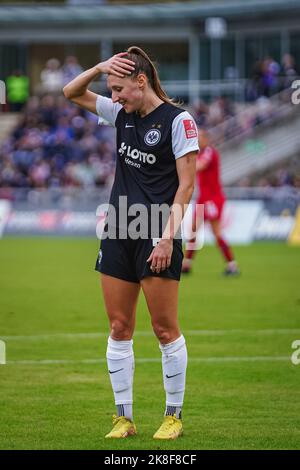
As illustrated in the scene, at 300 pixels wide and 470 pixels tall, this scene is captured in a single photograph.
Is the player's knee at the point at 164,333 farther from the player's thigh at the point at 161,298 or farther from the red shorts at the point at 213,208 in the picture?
the red shorts at the point at 213,208

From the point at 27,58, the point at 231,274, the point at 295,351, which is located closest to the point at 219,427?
the point at 295,351

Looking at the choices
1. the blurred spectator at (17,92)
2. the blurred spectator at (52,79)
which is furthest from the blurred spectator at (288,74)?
the blurred spectator at (17,92)

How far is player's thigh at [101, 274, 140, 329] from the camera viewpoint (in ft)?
25.3

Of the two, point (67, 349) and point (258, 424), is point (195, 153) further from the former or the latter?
point (67, 349)

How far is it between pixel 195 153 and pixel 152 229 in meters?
0.62

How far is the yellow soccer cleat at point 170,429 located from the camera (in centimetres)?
764

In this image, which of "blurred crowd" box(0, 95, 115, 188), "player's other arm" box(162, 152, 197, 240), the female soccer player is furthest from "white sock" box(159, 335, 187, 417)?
"blurred crowd" box(0, 95, 115, 188)

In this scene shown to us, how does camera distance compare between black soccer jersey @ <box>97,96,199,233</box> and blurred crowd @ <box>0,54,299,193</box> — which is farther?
blurred crowd @ <box>0,54,299,193</box>

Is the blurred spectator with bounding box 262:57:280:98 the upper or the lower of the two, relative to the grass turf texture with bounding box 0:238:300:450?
upper

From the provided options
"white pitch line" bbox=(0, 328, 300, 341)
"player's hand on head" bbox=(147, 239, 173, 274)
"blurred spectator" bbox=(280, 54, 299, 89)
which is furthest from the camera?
"blurred spectator" bbox=(280, 54, 299, 89)

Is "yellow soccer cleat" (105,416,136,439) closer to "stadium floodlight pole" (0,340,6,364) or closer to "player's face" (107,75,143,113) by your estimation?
"player's face" (107,75,143,113)

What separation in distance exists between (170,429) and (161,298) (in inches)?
36.8

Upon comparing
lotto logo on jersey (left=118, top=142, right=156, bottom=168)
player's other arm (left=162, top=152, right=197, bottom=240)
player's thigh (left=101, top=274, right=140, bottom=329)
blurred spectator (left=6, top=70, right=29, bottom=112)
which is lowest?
player's thigh (left=101, top=274, right=140, bottom=329)

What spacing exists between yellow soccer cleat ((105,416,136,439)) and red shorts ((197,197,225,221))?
13.0 meters
